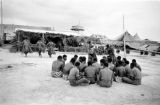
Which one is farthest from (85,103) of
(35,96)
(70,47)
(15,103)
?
(70,47)

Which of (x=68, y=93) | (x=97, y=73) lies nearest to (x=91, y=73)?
(x=97, y=73)

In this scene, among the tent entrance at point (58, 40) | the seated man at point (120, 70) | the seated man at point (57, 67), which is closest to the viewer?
the seated man at point (120, 70)

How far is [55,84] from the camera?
742cm

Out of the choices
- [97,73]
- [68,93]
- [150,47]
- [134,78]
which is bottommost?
[68,93]

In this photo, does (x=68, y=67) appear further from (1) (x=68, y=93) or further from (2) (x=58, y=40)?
(2) (x=58, y=40)

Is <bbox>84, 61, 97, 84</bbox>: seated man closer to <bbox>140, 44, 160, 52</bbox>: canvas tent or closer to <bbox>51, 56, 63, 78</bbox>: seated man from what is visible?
<bbox>51, 56, 63, 78</bbox>: seated man

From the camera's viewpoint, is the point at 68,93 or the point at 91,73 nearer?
A: the point at 68,93

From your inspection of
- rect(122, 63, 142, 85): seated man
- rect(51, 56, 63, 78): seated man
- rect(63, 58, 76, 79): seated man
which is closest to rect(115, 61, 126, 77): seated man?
rect(122, 63, 142, 85): seated man

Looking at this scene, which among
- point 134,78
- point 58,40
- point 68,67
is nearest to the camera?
point 134,78

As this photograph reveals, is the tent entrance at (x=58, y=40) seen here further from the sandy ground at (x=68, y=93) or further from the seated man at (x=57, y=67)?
the sandy ground at (x=68, y=93)

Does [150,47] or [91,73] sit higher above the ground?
[150,47]

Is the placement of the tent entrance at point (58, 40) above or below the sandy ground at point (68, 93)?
above

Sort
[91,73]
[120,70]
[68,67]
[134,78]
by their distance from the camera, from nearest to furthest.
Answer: [91,73] < [134,78] < [68,67] < [120,70]

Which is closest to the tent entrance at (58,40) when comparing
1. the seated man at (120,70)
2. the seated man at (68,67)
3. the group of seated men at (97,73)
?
the group of seated men at (97,73)
